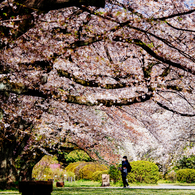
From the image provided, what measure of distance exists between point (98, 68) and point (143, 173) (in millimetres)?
11132

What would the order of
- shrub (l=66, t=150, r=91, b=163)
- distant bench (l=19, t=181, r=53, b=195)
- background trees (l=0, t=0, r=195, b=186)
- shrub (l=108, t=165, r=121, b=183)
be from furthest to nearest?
shrub (l=66, t=150, r=91, b=163) → shrub (l=108, t=165, r=121, b=183) → background trees (l=0, t=0, r=195, b=186) → distant bench (l=19, t=181, r=53, b=195)

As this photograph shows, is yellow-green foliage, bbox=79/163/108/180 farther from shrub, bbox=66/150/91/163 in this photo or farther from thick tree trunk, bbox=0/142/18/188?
thick tree trunk, bbox=0/142/18/188

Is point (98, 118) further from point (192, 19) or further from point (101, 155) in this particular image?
point (192, 19)

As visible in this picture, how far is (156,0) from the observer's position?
12.2 metres

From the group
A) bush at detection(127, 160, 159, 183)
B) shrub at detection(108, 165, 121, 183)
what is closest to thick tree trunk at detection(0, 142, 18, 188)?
shrub at detection(108, 165, 121, 183)

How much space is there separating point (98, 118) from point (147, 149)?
937cm

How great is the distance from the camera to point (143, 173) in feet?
75.5

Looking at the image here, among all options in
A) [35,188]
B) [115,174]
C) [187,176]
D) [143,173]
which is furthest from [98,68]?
[187,176]

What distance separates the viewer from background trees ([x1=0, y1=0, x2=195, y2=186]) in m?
11.3

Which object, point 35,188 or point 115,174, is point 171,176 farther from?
point 35,188

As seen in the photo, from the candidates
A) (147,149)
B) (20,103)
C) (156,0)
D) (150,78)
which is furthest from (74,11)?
(147,149)

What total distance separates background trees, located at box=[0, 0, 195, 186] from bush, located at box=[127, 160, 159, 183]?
2598 millimetres

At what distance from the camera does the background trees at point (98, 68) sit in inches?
443

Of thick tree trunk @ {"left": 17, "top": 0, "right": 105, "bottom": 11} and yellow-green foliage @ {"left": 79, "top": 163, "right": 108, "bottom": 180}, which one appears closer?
thick tree trunk @ {"left": 17, "top": 0, "right": 105, "bottom": 11}
